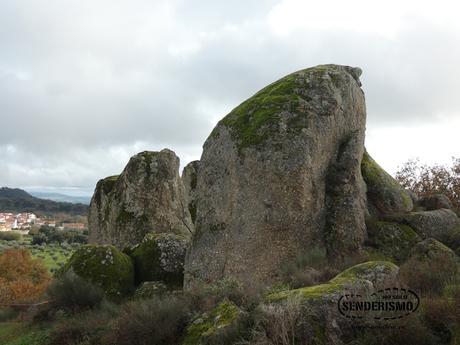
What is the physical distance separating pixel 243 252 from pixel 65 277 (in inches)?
202

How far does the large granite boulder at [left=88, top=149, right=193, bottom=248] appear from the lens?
66.0 ft

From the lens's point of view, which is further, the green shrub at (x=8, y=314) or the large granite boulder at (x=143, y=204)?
the large granite boulder at (x=143, y=204)

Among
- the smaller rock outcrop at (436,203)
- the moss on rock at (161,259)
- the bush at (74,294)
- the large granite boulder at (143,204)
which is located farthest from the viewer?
the large granite boulder at (143,204)

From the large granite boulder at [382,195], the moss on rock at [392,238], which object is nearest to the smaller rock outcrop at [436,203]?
the large granite boulder at [382,195]

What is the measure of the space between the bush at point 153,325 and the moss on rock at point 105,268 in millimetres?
4419

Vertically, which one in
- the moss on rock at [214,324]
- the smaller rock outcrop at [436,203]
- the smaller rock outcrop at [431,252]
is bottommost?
the moss on rock at [214,324]

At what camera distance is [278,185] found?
1287cm

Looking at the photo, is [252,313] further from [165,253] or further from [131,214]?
Result: [131,214]

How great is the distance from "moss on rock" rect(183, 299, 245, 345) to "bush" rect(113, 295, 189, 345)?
14.4 inches

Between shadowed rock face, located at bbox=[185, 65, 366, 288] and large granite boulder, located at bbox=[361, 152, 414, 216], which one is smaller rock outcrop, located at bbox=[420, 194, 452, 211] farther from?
shadowed rock face, located at bbox=[185, 65, 366, 288]

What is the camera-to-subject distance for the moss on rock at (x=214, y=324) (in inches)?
280

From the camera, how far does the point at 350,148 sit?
46.9 feet

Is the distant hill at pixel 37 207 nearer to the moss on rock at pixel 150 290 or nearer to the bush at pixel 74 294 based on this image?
the bush at pixel 74 294

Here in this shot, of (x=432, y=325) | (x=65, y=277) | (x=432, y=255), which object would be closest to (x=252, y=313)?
(x=432, y=325)
